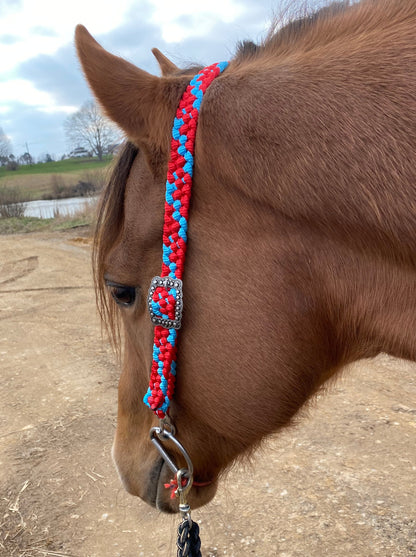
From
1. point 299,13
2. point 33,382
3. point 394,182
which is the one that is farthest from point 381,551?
point 33,382

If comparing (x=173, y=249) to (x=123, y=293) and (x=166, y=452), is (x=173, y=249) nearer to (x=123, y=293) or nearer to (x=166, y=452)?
(x=123, y=293)

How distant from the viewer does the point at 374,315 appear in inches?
43.8

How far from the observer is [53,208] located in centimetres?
1969

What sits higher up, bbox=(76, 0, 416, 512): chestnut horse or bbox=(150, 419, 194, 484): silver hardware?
bbox=(76, 0, 416, 512): chestnut horse

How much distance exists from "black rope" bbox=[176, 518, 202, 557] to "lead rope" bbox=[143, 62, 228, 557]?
34 cm

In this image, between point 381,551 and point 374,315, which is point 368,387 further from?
point 374,315

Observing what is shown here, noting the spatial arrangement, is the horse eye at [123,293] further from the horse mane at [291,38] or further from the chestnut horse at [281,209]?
the horse mane at [291,38]

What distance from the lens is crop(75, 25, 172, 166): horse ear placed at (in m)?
1.22

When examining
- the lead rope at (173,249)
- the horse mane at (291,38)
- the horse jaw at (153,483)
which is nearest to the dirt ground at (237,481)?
the horse jaw at (153,483)

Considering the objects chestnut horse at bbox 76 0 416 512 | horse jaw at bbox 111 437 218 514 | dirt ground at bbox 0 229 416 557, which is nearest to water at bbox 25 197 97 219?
dirt ground at bbox 0 229 416 557

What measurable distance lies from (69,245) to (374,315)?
1076cm

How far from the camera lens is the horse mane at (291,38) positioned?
45.4 inches

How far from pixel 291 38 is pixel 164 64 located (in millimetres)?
656

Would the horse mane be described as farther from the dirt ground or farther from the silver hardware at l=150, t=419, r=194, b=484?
the dirt ground
